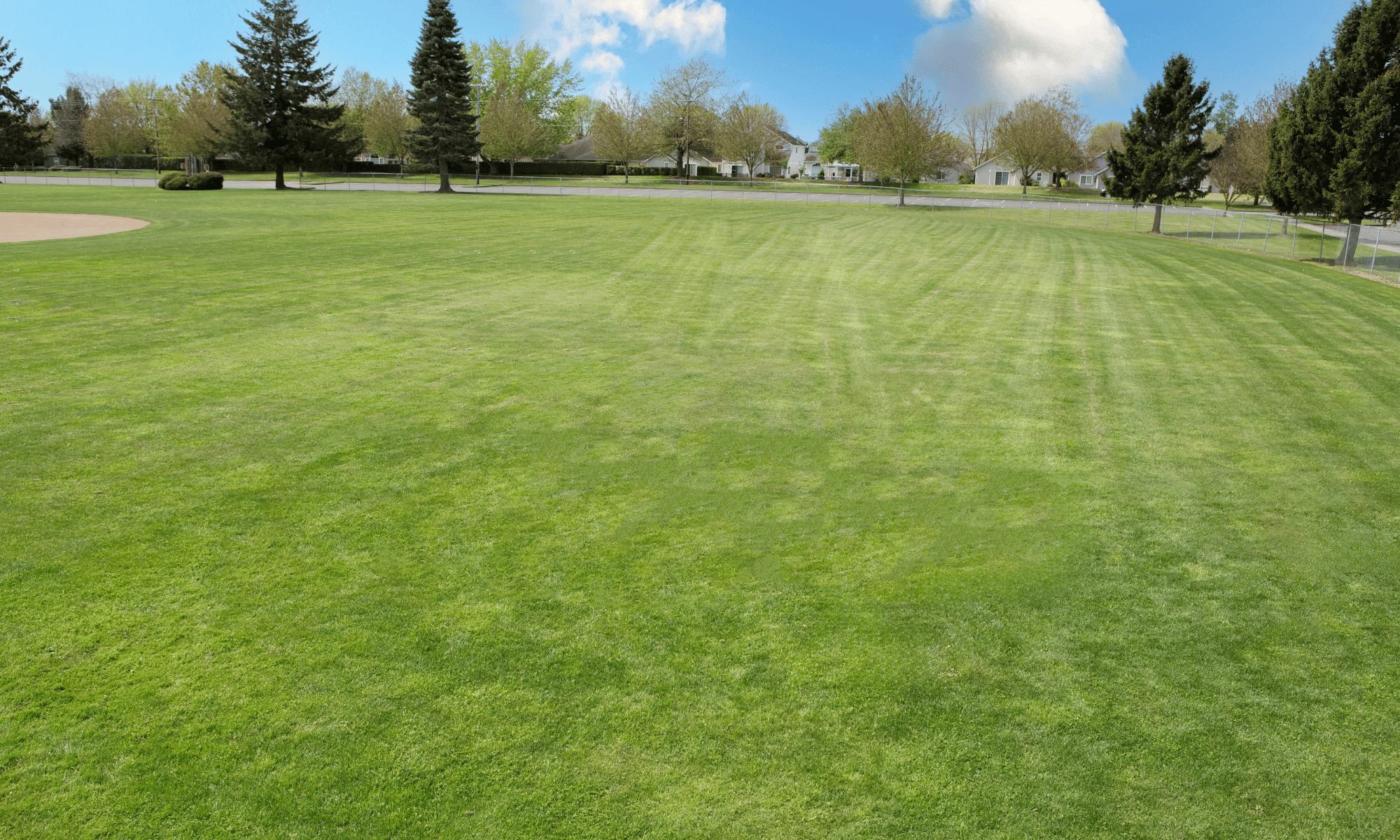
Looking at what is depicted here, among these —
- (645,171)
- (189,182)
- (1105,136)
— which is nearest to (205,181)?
(189,182)

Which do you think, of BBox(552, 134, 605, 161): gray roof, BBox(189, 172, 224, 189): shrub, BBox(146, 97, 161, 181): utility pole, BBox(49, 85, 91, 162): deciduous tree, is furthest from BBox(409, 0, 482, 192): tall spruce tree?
BBox(49, 85, 91, 162): deciduous tree

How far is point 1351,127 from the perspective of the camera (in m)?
25.6

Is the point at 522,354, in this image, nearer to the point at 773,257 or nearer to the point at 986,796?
the point at 986,796

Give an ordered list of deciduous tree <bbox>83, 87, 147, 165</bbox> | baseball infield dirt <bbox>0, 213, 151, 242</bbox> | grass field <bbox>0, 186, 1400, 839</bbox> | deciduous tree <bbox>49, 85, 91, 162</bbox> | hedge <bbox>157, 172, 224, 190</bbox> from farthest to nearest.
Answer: deciduous tree <bbox>49, 85, 91, 162</bbox> → deciduous tree <bbox>83, 87, 147, 165</bbox> → hedge <bbox>157, 172, 224, 190</bbox> → baseball infield dirt <bbox>0, 213, 151, 242</bbox> → grass field <bbox>0, 186, 1400, 839</bbox>

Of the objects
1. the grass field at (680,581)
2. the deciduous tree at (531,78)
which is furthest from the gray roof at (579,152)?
the grass field at (680,581)

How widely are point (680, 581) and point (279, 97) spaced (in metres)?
56.4

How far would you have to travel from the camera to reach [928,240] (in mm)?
28797

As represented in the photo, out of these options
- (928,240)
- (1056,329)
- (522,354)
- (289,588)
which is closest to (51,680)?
(289,588)

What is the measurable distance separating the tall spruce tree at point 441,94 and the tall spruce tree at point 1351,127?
4405 cm

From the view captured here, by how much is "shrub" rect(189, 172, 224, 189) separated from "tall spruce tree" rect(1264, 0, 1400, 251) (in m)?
51.2

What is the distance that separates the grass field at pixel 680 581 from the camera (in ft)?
13.4

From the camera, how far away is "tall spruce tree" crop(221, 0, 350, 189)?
5059 cm

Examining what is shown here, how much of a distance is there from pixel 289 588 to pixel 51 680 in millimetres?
1351

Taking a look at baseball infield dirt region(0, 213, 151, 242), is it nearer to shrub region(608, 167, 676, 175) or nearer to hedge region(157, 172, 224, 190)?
hedge region(157, 172, 224, 190)
